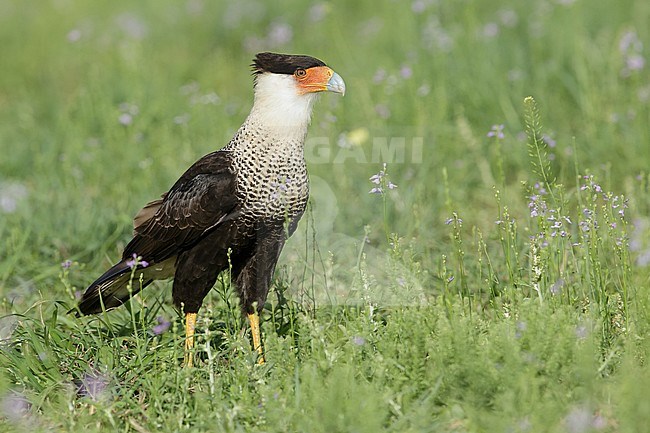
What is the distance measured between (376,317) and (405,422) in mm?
705

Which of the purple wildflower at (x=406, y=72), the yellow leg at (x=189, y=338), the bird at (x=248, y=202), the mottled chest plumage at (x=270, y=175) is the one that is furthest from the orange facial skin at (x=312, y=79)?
the purple wildflower at (x=406, y=72)

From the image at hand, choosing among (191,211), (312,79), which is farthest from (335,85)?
(191,211)

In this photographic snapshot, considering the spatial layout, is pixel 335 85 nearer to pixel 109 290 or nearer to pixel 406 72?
pixel 109 290

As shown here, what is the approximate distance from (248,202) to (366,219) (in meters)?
1.53

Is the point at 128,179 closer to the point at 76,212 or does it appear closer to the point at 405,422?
the point at 76,212

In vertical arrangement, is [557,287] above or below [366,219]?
above

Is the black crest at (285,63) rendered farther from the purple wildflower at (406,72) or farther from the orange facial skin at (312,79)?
the purple wildflower at (406,72)

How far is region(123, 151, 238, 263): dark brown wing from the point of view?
3.62 m

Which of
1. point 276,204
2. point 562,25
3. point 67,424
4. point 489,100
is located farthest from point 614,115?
point 67,424

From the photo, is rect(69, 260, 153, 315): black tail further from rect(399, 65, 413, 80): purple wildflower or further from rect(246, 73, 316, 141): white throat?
rect(399, 65, 413, 80): purple wildflower

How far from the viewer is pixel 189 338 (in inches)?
138

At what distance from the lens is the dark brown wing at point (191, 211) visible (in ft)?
11.9

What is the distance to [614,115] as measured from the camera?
17.7 ft

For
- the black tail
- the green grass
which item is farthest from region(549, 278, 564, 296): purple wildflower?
the black tail
